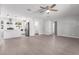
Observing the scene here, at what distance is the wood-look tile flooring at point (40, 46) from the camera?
6.82 feet

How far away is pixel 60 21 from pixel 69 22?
0.56ft

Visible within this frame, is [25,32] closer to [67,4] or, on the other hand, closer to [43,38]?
[43,38]

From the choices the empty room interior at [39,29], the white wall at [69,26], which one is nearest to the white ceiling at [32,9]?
the empty room interior at [39,29]

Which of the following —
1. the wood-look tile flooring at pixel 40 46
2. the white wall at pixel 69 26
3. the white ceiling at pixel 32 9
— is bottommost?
the wood-look tile flooring at pixel 40 46

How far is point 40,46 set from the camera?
83.8 inches

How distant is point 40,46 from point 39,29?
1.09 ft

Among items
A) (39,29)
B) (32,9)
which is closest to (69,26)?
(39,29)

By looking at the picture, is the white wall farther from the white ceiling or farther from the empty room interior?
the white ceiling

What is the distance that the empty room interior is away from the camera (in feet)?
6.83

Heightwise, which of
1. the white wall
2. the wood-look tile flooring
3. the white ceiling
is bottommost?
the wood-look tile flooring

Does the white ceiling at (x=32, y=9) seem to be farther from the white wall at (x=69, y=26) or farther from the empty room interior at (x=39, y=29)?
the white wall at (x=69, y=26)

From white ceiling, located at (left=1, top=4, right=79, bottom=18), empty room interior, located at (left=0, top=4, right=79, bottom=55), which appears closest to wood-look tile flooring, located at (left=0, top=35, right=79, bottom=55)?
empty room interior, located at (left=0, top=4, right=79, bottom=55)

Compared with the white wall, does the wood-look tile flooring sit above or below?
below

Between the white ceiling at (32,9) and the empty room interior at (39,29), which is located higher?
the white ceiling at (32,9)
